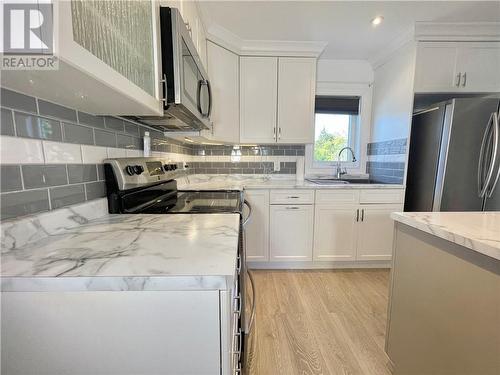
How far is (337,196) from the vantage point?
2270mm

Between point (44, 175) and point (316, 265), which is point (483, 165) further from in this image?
point (44, 175)

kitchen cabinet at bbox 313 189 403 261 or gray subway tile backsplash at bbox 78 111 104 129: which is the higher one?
gray subway tile backsplash at bbox 78 111 104 129

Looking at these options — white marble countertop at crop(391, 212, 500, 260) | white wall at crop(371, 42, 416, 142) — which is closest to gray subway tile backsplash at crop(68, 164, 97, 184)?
white marble countertop at crop(391, 212, 500, 260)

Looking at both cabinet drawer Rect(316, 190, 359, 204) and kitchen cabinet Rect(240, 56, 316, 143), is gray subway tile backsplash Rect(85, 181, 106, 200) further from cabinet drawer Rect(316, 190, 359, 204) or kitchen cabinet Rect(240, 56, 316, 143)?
cabinet drawer Rect(316, 190, 359, 204)

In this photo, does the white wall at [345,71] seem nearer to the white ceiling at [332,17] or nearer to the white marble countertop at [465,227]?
the white ceiling at [332,17]

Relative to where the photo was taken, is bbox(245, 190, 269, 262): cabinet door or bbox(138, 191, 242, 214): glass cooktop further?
bbox(245, 190, 269, 262): cabinet door

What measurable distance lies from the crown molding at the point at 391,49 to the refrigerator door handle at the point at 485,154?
991mm

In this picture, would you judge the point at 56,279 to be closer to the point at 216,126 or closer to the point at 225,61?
the point at 216,126

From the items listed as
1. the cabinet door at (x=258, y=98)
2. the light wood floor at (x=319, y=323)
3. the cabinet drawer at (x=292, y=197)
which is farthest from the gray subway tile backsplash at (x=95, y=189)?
the cabinet door at (x=258, y=98)

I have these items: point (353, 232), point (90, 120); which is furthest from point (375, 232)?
point (90, 120)

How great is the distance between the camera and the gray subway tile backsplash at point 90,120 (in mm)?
900

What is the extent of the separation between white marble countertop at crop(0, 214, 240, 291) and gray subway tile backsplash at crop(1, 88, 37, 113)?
0.38 m

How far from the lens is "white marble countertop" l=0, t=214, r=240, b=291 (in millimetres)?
478

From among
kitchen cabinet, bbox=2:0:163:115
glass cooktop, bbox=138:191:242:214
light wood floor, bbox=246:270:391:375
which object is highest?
kitchen cabinet, bbox=2:0:163:115
